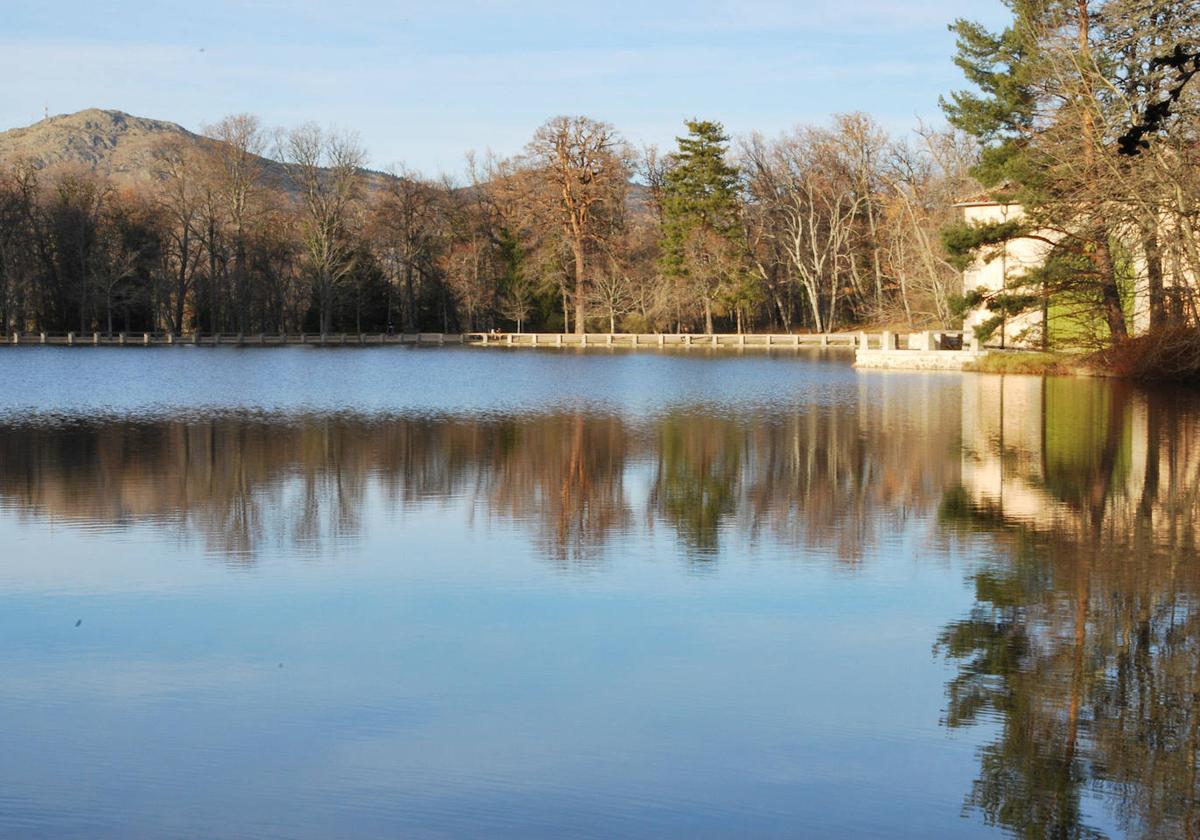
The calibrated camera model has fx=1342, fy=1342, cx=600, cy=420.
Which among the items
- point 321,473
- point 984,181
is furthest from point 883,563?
point 984,181

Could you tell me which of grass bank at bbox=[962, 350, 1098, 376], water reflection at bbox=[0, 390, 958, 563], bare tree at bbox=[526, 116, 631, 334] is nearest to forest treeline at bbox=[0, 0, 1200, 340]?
bare tree at bbox=[526, 116, 631, 334]

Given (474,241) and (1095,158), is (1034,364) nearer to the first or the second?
(1095,158)

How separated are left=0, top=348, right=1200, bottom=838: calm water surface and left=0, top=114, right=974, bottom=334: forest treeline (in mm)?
58666

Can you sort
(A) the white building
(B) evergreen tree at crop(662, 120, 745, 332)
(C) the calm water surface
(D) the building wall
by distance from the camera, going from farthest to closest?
(B) evergreen tree at crop(662, 120, 745, 332), (A) the white building, (D) the building wall, (C) the calm water surface

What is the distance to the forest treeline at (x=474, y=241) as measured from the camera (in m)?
76.4

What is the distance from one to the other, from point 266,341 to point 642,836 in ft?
262

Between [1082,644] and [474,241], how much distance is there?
257 feet

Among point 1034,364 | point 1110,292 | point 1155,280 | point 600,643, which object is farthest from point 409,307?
point 600,643

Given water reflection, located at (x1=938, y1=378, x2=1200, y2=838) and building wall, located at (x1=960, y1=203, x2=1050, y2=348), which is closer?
water reflection, located at (x1=938, y1=378, x2=1200, y2=838)

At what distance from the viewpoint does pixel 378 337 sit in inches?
3228

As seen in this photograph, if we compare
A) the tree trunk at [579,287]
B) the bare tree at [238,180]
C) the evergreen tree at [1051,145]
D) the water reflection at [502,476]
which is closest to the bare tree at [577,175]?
the tree trunk at [579,287]

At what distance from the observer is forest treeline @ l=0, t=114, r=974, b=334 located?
251 feet

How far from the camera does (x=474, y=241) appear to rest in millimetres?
84312

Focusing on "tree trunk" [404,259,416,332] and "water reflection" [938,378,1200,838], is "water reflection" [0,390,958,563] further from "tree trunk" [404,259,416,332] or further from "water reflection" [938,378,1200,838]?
"tree trunk" [404,259,416,332]
